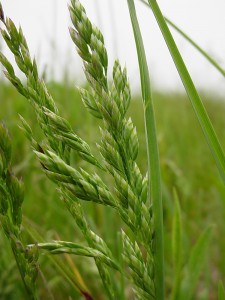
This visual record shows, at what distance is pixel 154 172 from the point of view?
18.4 inches

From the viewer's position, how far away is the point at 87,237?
1.62ft

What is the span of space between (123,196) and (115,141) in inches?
2.8

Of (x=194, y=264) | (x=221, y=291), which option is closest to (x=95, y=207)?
(x=194, y=264)

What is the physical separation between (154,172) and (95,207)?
113cm

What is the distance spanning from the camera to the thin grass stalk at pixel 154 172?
0.47 m

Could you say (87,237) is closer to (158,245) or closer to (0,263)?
(158,245)

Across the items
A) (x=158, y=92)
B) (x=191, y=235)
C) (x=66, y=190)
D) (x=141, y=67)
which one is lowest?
(x=191, y=235)

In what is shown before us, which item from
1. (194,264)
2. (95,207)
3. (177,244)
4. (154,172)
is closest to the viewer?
(154,172)

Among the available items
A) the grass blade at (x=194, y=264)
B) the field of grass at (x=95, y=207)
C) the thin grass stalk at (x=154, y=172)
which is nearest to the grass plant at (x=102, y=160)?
the thin grass stalk at (x=154, y=172)

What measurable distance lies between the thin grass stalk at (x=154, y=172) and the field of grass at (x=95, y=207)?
0.70 ft

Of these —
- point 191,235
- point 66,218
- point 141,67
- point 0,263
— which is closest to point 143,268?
point 141,67

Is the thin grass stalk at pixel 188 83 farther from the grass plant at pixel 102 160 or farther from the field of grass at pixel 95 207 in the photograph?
the field of grass at pixel 95 207

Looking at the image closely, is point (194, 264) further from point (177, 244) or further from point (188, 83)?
point (188, 83)


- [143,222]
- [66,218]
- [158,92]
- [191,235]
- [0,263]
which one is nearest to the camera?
[143,222]
